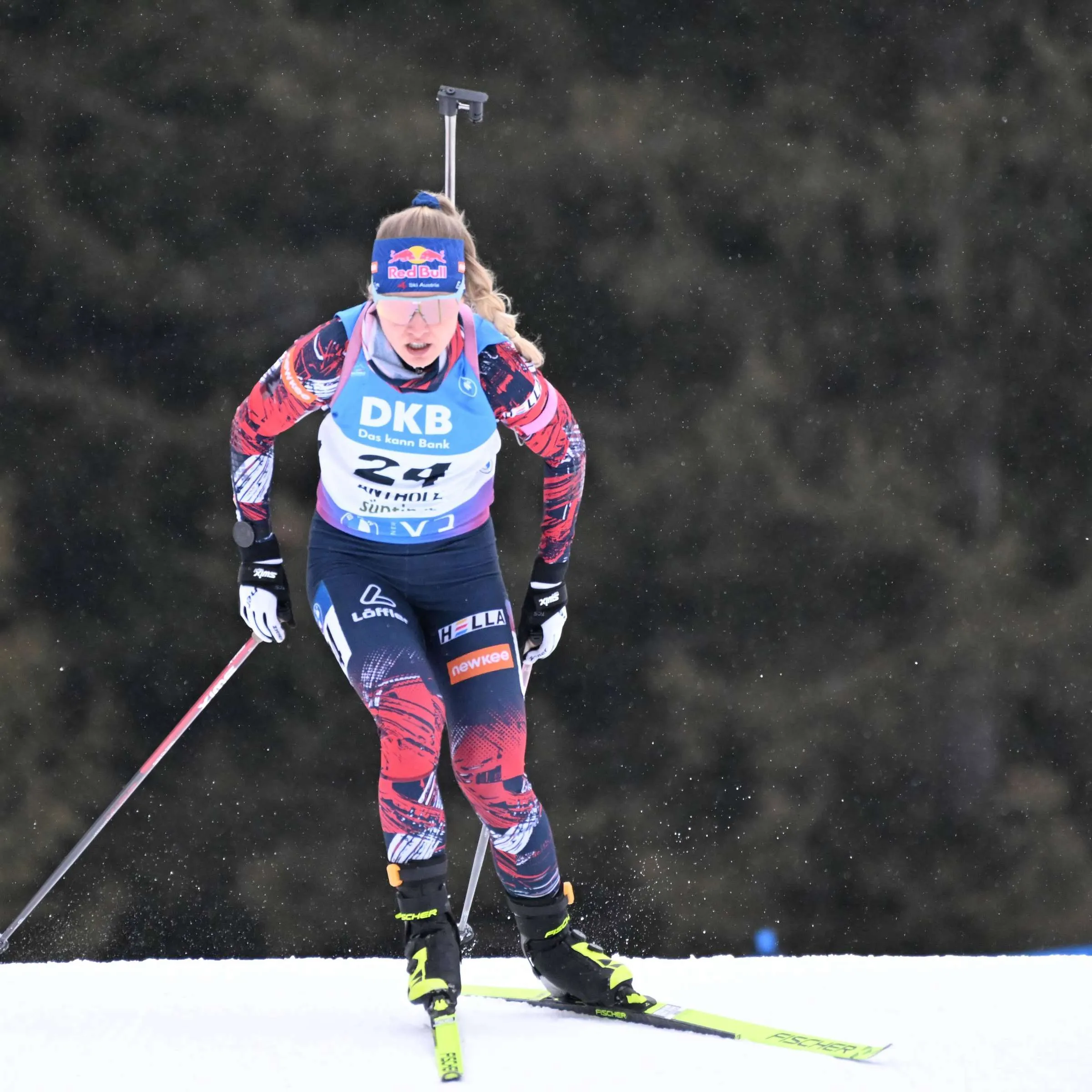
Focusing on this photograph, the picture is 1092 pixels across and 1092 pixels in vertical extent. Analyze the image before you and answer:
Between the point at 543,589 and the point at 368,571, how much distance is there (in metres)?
0.53

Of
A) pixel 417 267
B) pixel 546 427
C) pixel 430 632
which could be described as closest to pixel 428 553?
pixel 430 632

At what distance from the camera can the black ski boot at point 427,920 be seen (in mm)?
2775

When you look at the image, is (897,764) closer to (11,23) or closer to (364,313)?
(364,313)

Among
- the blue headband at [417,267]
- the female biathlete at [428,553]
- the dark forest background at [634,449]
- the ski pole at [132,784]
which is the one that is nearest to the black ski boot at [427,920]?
the female biathlete at [428,553]

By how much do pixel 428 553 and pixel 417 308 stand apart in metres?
0.58

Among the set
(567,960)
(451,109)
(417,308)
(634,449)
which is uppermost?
(634,449)

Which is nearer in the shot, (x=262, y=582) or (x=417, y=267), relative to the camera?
(x=417, y=267)

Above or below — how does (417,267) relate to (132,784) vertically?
above

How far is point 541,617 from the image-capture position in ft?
11.1

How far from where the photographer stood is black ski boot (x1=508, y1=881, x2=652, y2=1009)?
3.02 meters

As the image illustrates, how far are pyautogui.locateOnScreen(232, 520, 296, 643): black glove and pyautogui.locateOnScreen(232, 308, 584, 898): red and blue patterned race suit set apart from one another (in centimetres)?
12

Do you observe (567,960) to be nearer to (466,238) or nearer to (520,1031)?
(520,1031)

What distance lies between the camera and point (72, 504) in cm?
702

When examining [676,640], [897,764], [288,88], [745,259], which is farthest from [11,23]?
[897,764]
